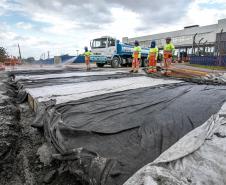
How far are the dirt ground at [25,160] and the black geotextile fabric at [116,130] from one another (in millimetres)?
265

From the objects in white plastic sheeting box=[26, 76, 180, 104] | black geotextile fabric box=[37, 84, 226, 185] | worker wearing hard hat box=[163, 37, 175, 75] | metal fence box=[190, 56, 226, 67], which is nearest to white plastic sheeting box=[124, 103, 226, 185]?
black geotextile fabric box=[37, 84, 226, 185]

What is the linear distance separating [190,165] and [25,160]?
1970 millimetres

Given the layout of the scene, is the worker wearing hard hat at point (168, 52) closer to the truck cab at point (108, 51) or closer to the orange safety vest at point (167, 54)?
the orange safety vest at point (167, 54)

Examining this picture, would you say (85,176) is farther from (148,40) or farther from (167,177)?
(148,40)

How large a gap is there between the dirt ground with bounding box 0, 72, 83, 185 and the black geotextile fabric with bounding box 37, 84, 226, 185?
0.27 metres

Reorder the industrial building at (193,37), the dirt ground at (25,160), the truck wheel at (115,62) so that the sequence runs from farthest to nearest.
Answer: the industrial building at (193,37)
the truck wheel at (115,62)
the dirt ground at (25,160)

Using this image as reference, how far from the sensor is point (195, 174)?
4.82ft

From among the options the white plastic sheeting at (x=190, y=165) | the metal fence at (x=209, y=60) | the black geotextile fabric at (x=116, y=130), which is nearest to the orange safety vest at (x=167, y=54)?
the black geotextile fabric at (x=116, y=130)

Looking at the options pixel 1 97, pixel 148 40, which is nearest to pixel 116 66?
pixel 1 97

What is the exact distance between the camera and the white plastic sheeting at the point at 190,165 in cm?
140

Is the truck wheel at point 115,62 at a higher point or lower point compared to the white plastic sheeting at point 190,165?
higher

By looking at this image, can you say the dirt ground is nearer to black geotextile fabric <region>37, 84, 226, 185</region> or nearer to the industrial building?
black geotextile fabric <region>37, 84, 226, 185</region>

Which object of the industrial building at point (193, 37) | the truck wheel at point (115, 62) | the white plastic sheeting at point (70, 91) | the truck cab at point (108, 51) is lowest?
the white plastic sheeting at point (70, 91)

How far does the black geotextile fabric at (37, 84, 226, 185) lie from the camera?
1.76 metres
